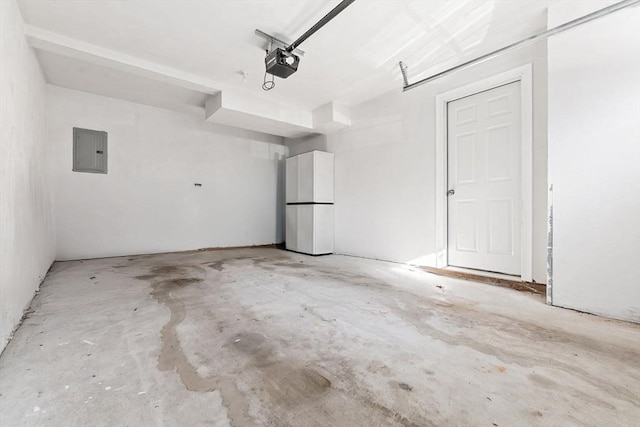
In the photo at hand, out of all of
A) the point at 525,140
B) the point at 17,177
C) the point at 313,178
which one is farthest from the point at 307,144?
the point at 17,177

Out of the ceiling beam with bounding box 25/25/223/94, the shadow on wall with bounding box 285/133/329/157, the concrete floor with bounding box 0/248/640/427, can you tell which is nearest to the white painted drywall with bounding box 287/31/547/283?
the shadow on wall with bounding box 285/133/329/157

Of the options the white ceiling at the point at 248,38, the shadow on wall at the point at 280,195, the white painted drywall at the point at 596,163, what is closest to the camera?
the white painted drywall at the point at 596,163

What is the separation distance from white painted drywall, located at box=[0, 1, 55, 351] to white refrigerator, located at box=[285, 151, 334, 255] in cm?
397

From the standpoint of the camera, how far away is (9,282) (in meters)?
1.91

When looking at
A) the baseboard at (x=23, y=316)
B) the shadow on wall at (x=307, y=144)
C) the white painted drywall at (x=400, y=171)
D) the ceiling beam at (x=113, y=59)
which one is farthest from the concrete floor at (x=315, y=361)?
the shadow on wall at (x=307, y=144)

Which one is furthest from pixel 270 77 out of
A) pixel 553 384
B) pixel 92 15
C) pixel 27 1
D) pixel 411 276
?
pixel 553 384

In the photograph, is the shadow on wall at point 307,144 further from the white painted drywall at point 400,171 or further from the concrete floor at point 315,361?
the concrete floor at point 315,361

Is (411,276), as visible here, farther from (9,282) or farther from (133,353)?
(9,282)

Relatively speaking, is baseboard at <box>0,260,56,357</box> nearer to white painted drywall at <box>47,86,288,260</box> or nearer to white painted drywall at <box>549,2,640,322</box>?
white painted drywall at <box>47,86,288,260</box>

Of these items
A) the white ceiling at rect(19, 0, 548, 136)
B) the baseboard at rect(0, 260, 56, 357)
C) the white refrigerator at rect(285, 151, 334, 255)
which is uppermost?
the white ceiling at rect(19, 0, 548, 136)

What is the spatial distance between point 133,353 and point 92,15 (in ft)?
11.5

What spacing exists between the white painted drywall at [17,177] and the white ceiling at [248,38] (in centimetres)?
54

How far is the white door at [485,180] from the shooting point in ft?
11.3

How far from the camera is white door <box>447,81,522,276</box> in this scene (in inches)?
135
